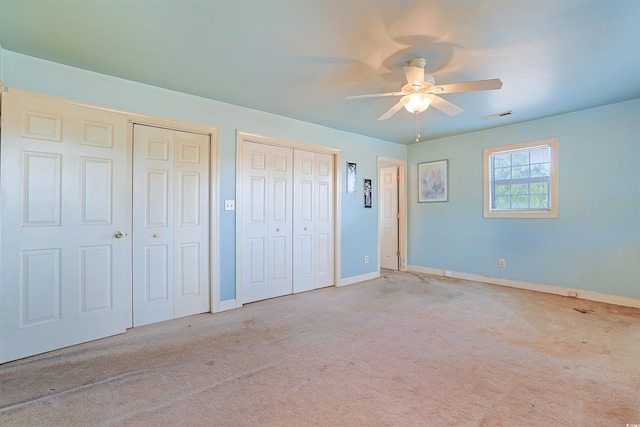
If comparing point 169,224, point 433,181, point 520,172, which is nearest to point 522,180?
point 520,172

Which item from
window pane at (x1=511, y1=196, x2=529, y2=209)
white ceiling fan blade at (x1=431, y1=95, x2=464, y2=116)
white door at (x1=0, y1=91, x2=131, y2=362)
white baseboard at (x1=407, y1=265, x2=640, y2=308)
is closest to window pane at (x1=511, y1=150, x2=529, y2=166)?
window pane at (x1=511, y1=196, x2=529, y2=209)

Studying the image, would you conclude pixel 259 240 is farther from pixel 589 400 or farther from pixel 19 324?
pixel 589 400

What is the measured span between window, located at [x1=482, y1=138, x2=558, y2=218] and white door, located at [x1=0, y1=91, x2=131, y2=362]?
192 inches

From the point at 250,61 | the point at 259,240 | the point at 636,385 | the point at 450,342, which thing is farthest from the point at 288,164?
the point at 636,385

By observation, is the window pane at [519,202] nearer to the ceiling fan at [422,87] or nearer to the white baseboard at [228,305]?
the ceiling fan at [422,87]

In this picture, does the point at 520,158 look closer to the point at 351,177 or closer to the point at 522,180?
the point at 522,180

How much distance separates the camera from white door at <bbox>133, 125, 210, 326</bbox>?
2.93 meters

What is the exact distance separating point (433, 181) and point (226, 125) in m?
3.67

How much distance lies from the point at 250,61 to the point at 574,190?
166 inches

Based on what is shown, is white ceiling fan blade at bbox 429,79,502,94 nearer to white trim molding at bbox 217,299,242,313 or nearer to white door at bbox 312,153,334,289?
white door at bbox 312,153,334,289

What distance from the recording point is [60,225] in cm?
241

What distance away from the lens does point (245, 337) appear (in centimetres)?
265

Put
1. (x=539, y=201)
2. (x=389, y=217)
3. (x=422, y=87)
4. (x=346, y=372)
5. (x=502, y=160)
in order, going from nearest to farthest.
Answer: (x=346, y=372), (x=422, y=87), (x=539, y=201), (x=502, y=160), (x=389, y=217)

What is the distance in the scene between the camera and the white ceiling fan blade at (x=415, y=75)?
2303mm
